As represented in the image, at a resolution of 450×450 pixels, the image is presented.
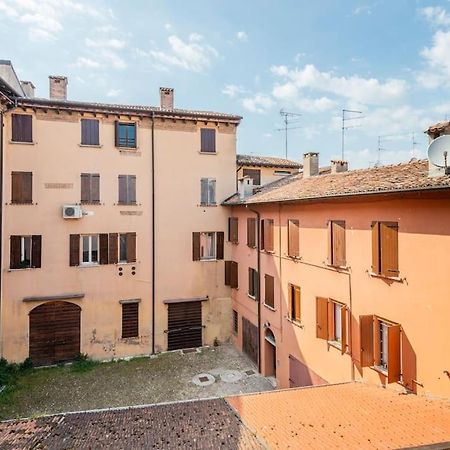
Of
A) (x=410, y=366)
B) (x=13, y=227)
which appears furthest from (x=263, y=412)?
(x=13, y=227)

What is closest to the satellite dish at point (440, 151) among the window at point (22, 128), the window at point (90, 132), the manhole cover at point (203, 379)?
the manhole cover at point (203, 379)

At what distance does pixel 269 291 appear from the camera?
17.1 meters

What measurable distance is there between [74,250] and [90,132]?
6313 mm

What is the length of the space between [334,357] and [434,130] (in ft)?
25.9

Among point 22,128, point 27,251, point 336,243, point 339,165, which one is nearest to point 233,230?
point 339,165

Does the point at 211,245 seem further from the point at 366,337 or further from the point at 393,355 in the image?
the point at 393,355

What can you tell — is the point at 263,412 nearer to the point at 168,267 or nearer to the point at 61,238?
the point at 168,267

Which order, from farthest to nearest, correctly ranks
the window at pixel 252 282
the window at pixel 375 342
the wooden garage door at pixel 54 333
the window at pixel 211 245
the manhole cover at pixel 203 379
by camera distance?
the window at pixel 211 245 → the window at pixel 252 282 → the wooden garage door at pixel 54 333 → the manhole cover at pixel 203 379 → the window at pixel 375 342

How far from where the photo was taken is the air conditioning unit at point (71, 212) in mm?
18138

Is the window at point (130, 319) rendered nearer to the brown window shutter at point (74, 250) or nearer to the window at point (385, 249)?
the brown window shutter at point (74, 250)

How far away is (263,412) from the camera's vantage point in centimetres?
920

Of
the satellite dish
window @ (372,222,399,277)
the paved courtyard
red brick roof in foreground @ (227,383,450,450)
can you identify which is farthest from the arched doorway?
the satellite dish

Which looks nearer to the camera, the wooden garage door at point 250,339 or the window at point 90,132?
the wooden garage door at point 250,339

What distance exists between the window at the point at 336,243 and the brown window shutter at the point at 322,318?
57.9 inches
